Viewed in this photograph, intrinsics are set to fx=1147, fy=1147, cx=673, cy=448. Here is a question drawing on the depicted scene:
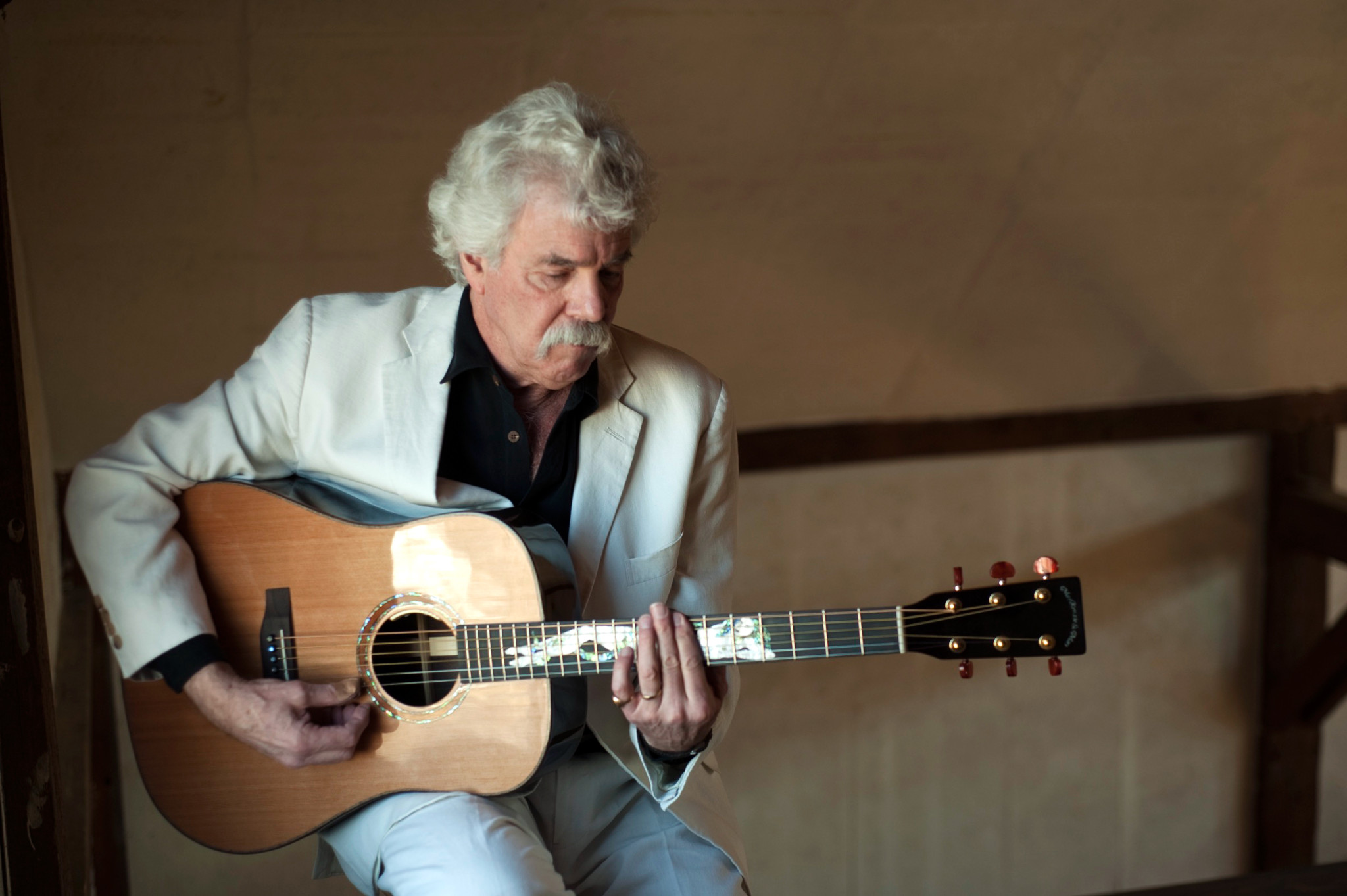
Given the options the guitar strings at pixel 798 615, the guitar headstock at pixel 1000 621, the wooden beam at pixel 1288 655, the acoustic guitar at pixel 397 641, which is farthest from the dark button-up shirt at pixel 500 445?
the wooden beam at pixel 1288 655

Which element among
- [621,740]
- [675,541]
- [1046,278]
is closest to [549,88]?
[675,541]

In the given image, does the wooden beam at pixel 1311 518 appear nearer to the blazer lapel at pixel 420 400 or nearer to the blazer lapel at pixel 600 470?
the blazer lapel at pixel 600 470

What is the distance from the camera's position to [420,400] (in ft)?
5.68

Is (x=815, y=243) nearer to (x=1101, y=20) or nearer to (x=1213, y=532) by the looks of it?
(x=1101, y=20)

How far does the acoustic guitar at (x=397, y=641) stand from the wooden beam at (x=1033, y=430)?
1950mm

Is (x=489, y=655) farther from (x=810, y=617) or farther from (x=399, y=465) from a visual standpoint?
(x=810, y=617)

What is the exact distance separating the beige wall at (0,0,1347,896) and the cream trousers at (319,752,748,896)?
152 cm

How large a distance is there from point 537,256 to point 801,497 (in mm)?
2227

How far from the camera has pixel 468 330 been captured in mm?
1779

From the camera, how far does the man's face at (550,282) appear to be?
1.59 metres

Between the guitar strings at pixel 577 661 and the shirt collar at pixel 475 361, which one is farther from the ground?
the shirt collar at pixel 475 361

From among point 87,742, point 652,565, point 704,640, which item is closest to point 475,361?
point 652,565

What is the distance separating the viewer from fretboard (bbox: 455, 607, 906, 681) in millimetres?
1546

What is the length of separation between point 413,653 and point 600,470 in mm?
393
